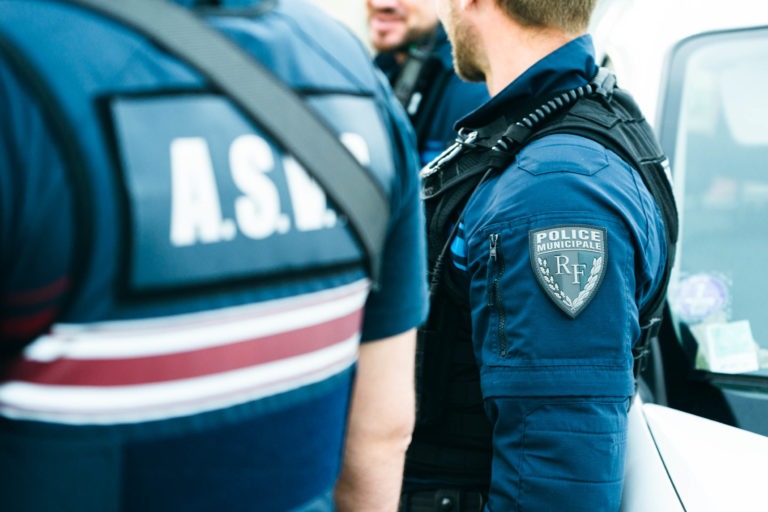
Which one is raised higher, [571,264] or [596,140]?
[596,140]

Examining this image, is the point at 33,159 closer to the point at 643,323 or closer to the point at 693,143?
the point at 643,323

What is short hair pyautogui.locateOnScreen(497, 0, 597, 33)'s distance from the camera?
1684 millimetres

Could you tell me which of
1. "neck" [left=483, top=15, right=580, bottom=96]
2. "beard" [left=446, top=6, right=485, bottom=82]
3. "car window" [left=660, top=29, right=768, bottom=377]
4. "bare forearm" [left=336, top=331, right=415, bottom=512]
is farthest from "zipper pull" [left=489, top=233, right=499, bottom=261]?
"car window" [left=660, top=29, right=768, bottom=377]

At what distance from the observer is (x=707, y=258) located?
2014 mm

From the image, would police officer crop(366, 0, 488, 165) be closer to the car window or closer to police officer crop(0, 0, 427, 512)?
the car window

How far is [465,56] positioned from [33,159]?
1.40 m

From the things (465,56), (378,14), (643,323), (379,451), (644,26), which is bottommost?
(379,451)

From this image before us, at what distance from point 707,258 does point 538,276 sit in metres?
0.84

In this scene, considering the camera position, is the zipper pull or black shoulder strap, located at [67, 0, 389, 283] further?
the zipper pull

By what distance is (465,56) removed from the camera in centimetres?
191

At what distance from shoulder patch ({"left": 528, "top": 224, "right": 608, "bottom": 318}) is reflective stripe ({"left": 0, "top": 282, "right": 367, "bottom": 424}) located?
1.98 feet

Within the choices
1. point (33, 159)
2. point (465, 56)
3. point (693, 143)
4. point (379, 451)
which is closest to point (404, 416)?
point (379, 451)

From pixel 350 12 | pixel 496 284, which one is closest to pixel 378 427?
pixel 496 284

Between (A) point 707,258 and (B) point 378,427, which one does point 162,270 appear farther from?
(A) point 707,258
